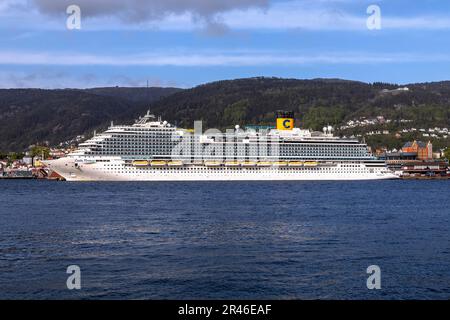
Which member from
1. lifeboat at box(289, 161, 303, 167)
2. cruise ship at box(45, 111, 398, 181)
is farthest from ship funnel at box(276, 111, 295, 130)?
lifeboat at box(289, 161, 303, 167)

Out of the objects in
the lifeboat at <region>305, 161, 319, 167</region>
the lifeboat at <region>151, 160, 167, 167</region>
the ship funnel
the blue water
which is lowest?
the blue water

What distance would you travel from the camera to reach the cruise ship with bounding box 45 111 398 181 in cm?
8150

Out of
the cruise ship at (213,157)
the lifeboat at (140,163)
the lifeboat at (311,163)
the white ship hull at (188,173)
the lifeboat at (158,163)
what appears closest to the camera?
the white ship hull at (188,173)

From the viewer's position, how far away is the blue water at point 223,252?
634 inches

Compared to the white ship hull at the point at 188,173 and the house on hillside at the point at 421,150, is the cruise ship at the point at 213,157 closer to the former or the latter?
the white ship hull at the point at 188,173

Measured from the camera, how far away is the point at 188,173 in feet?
274

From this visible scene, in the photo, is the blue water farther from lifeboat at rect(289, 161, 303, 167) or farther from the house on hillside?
the house on hillside

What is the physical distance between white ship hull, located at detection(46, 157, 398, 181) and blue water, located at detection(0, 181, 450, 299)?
1663 inches

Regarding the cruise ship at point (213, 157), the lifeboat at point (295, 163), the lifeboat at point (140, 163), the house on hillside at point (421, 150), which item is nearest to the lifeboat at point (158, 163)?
the cruise ship at point (213, 157)

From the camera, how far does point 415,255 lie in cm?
2123

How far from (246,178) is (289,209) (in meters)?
47.0

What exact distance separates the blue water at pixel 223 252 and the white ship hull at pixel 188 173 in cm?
4224

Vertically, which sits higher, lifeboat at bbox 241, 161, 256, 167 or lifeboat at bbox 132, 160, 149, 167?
lifeboat at bbox 132, 160, 149, 167
